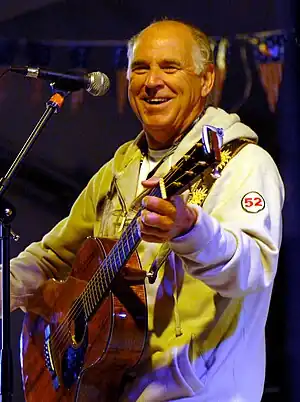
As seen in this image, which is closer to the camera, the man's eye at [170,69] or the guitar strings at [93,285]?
the guitar strings at [93,285]

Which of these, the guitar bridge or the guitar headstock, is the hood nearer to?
the guitar headstock

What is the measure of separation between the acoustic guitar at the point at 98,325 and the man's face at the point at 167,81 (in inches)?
9.0

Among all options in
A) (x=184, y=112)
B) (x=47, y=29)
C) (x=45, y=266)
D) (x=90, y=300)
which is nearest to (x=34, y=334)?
(x=45, y=266)

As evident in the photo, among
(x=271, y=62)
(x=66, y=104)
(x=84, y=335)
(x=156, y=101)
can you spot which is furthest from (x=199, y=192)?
(x=66, y=104)

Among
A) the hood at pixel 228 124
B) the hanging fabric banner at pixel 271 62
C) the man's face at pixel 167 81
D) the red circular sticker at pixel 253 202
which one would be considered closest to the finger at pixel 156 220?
the red circular sticker at pixel 253 202

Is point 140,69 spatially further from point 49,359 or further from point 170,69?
point 49,359

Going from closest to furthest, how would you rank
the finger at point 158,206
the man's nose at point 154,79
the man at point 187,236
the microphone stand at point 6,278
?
the finger at point 158,206
the man at point 187,236
the microphone stand at point 6,278
the man's nose at point 154,79

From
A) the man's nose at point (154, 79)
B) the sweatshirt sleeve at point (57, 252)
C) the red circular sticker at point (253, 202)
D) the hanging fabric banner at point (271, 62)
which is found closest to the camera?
the red circular sticker at point (253, 202)

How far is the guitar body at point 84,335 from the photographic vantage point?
142 cm

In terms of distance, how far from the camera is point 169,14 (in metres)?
2.49

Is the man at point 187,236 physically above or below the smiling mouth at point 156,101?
below

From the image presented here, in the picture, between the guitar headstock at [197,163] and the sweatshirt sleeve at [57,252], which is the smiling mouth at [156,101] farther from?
the guitar headstock at [197,163]

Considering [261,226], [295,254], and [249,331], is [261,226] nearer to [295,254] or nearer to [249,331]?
[249,331]

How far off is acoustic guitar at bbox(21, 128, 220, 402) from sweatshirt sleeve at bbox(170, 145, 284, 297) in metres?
0.11
